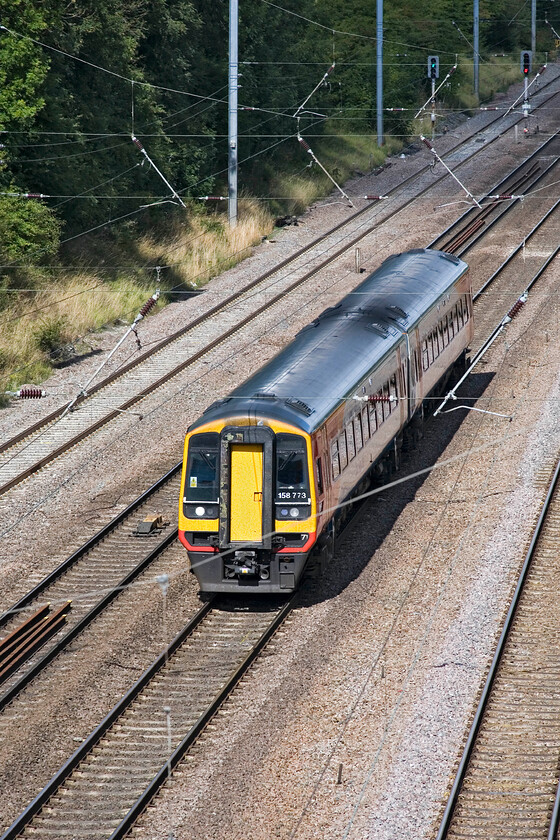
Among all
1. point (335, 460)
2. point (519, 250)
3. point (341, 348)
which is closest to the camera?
point (335, 460)

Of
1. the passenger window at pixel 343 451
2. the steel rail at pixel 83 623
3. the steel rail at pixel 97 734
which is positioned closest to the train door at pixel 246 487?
the steel rail at pixel 97 734

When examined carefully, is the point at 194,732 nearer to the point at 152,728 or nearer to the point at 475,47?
the point at 152,728

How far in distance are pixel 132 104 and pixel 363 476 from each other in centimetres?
2317

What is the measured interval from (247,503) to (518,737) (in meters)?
5.73

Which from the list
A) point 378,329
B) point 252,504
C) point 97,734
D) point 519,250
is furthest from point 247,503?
point 519,250

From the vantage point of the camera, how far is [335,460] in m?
21.0

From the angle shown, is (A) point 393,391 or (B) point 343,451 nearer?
(B) point 343,451

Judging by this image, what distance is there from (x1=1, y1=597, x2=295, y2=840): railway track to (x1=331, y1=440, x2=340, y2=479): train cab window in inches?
88.8

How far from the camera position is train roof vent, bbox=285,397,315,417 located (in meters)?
20.2

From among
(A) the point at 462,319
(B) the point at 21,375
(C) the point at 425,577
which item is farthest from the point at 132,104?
(C) the point at 425,577

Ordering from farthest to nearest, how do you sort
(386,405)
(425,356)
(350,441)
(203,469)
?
(425,356) < (386,405) < (350,441) < (203,469)

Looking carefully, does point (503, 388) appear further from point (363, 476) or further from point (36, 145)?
point (36, 145)

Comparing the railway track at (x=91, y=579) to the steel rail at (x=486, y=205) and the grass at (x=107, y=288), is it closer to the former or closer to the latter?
the grass at (x=107, y=288)

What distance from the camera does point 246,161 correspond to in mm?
52250
